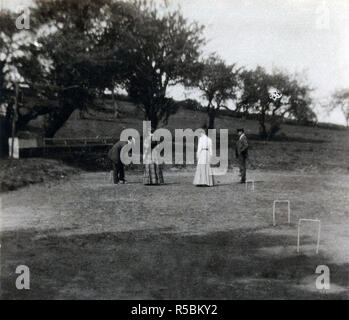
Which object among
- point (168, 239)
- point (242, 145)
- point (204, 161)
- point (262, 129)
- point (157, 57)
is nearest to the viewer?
point (168, 239)

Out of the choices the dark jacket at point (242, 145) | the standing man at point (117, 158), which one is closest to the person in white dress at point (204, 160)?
the dark jacket at point (242, 145)

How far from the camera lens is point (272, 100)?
29.3 meters

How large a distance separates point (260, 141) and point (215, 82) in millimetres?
5378

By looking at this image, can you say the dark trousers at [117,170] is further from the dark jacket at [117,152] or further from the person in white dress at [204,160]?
the person in white dress at [204,160]

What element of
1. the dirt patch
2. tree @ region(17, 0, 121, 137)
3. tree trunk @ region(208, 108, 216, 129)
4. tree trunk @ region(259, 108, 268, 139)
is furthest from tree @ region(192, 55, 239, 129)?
the dirt patch

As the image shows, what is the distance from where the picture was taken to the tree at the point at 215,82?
1038 inches

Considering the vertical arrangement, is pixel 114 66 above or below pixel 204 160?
above

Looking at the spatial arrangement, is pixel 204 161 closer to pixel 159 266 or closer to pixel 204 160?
pixel 204 160

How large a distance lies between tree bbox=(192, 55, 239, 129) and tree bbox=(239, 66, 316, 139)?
71 cm

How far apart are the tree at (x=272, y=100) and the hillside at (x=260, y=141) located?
4.72 feet
